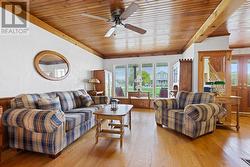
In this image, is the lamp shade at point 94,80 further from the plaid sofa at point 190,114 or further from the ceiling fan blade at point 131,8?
the ceiling fan blade at point 131,8

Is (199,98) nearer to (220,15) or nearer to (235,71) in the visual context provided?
(220,15)

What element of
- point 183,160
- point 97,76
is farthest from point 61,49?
point 183,160

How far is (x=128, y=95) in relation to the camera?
6.01 m

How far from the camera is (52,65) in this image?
3414mm

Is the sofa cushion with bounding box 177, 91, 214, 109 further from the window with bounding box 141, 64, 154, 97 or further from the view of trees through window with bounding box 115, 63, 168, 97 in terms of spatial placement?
the window with bounding box 141, 64, 154, 97

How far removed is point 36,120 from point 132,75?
480 centimetres

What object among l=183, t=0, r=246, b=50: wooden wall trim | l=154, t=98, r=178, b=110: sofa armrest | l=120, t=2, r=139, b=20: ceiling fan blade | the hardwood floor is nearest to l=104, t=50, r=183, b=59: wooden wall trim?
l=183, t=0, r=246, b=50: wooden wall trim

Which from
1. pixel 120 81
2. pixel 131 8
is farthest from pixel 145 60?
pixel 131 8

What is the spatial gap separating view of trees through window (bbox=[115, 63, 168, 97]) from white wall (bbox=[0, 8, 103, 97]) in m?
2.71

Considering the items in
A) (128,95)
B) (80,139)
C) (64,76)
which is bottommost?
(80,139)

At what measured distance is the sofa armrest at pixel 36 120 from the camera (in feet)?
6.41

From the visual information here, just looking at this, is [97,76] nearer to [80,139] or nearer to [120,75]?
[120,75]

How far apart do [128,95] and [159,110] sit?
257 centimetres

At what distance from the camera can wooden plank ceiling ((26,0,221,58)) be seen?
7.82 ft
